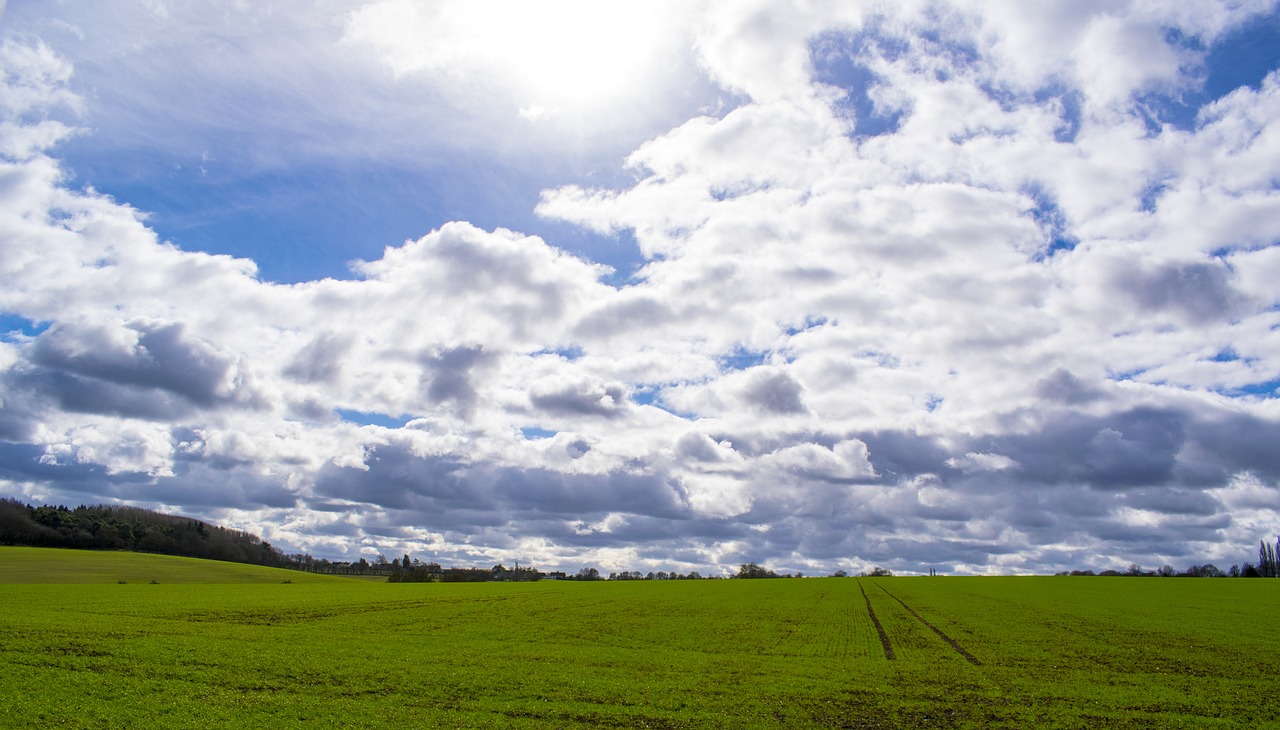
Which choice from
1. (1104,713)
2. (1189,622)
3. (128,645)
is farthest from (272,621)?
(1189,622)

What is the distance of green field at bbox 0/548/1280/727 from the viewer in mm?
29328

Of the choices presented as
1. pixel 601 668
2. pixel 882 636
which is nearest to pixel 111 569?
pixel 601 668

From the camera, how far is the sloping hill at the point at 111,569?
394 ft

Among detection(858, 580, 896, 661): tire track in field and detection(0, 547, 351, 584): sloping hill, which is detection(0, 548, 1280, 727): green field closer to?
detection(858, 580, 896, 661): tire track in field

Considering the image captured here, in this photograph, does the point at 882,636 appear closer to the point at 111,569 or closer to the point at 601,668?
the point at 601,668

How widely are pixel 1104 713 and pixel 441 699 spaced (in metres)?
28.2

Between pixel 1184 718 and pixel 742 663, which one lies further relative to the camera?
pixel 742 663

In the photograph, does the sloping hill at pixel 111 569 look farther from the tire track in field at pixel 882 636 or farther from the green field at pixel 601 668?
the tire track in field at pixel 882 636

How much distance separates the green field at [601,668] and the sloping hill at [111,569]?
5995 centimetres

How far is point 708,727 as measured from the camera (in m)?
28.3

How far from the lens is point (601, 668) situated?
134 feet

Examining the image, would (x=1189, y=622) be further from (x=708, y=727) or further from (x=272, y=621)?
(x=272, y=621)

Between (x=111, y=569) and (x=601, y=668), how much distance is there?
138m

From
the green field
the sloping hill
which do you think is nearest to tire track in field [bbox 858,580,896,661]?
the green field
